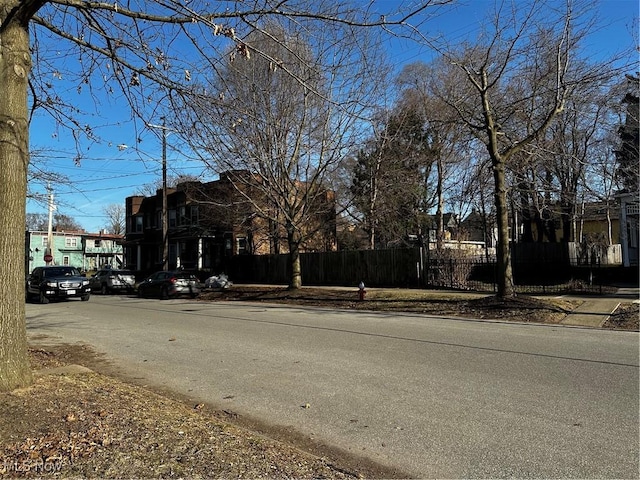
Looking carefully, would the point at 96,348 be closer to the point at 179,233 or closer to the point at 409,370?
the point at 409,370

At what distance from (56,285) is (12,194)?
1951cm

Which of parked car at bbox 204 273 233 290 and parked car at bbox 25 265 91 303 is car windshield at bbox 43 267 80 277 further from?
parked car at bbox 204 273 233 290

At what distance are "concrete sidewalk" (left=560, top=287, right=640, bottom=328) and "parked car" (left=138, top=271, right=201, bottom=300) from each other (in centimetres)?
1749

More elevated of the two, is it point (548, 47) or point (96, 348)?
point (548, 47)

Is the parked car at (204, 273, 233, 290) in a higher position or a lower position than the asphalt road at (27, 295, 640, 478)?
higher

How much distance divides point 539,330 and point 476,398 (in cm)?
625

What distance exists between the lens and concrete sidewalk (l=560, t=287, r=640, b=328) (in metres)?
12.6

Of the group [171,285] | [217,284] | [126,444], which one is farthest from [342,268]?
[126,444]

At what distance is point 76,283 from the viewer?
23219 mm

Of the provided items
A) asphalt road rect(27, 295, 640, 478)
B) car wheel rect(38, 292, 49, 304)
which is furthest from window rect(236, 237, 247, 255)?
asphalt road rect(27, 295, 640, 478)

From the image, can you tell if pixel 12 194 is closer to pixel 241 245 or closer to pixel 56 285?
pixel 56 285

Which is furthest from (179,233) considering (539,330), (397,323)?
(539,330)

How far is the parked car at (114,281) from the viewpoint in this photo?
3034 cm

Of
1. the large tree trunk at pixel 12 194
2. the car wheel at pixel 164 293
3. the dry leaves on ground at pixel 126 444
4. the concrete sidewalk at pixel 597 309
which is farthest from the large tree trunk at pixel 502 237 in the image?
the car wheel at pixel 164 293
